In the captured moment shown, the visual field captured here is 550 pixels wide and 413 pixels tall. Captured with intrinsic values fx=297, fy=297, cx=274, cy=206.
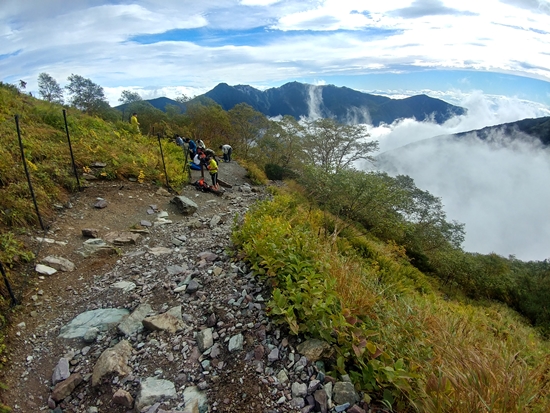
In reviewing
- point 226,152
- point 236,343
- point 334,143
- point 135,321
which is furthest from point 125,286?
point 334,143

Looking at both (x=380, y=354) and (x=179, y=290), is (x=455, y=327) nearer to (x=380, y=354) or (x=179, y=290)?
(x=380, y=354)

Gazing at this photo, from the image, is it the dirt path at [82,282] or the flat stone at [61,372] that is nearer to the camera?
the dirt path at [82,282]

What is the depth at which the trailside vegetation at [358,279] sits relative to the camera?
2.36 meters

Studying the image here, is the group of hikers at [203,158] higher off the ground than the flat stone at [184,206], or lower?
higher

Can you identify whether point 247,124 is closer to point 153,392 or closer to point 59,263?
point 59,263

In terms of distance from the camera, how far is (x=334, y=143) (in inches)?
1441

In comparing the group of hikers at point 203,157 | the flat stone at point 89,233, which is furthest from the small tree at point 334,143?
the flat stone at point 89,233

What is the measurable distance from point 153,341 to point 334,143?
117 feet

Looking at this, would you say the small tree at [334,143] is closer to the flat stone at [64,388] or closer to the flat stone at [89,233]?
the flat stone at [89,233]

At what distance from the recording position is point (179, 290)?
440 centimetres

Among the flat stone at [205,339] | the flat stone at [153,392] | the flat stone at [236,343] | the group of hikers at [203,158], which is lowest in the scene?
the flat stone at [153,392]

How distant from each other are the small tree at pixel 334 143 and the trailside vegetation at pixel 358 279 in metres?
14.3

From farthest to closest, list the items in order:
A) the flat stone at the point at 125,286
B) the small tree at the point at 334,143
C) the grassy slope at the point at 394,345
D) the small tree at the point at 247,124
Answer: the small tree at the point at 334,143, the small tree at the point at 247,124, the flat stone at the point at 125,286, the grassy slope at the point at 394,345

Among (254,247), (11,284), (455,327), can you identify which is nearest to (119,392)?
(254,247)
